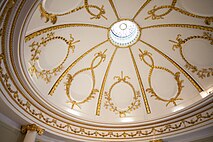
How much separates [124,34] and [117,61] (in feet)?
3.85

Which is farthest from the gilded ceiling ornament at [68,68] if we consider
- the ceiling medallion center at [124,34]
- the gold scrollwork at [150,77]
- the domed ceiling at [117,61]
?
the gold scrollwork at [150,77]

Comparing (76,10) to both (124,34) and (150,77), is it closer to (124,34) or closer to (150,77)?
(124,34)

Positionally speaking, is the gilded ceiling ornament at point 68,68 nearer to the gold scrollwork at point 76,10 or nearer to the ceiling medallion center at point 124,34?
the ceiling medallion center at point 124,34

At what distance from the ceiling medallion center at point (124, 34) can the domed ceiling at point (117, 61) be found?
0.04 meters

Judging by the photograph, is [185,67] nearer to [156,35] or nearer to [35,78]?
[156,35]

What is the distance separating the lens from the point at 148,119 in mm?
7438

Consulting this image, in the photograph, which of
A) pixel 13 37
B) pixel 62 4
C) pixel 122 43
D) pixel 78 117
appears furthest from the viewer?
pixel 122 43

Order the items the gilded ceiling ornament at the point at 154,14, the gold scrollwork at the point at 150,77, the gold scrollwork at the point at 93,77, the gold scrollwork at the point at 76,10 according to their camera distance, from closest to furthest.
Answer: the gold scrollwork at the point at 76,10 → the gilded ceiling ornament at the point at 154,14 → the gold scrollwork at the point at 150,77 → the gold scrollwork at the point at 93,77

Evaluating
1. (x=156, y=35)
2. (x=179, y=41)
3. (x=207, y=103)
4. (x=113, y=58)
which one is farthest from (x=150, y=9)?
(x=207, y=103)

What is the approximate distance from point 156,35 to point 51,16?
3887 millimetres

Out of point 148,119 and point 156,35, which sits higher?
point 156,35

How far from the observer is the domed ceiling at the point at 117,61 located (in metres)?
6.34

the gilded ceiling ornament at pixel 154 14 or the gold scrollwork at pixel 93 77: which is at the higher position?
the gilded ceiling ornament at pixel 154 14

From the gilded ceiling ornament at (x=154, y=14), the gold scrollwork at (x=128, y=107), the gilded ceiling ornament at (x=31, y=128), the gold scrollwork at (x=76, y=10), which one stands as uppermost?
the gilded ceiling ornament at (x=154, y=14)
